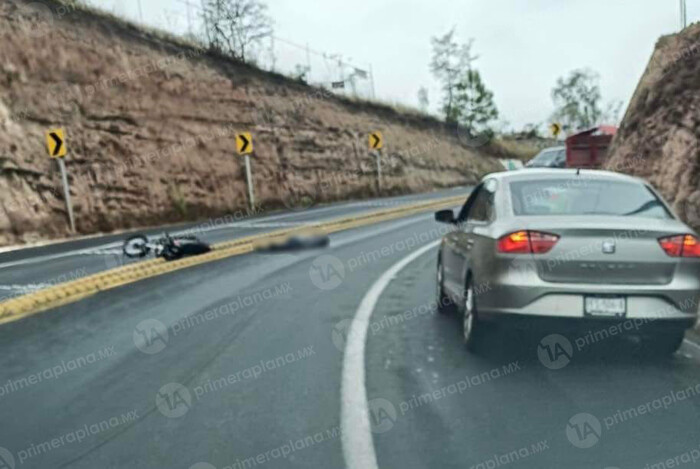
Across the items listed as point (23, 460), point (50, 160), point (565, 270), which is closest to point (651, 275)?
point (565, 270)

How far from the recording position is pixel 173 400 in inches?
183

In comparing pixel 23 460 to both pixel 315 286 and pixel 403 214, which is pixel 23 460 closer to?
pixel 315 286

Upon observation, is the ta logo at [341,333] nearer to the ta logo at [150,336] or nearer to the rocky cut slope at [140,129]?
the ta logo at [150,336]

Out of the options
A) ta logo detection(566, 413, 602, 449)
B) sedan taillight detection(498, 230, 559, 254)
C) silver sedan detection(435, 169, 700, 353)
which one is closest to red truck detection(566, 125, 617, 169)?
silver sedan detection(435, 169, 700, 353)

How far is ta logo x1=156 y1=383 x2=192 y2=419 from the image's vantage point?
4.43 m

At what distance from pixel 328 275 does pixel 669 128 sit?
8233 mm


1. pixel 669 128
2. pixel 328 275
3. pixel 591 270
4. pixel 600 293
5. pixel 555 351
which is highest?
pixel 669 128

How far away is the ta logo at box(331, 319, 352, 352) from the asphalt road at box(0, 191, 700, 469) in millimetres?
37

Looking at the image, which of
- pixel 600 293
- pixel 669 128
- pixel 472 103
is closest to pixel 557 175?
pixel 600 293

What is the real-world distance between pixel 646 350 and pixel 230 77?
95.2 feet

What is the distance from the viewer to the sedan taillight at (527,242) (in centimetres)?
501

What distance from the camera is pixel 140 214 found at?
2275 centimetres

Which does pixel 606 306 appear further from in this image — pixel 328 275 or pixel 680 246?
pixel 328 275

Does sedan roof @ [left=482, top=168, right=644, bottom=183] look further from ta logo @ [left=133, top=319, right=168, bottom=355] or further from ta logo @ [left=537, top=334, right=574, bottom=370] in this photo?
ta logo @ [left=133, top=319, right=168, bottom=355]
